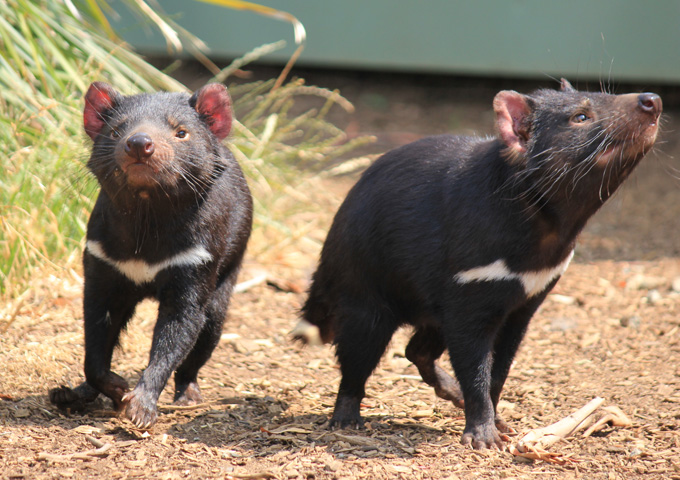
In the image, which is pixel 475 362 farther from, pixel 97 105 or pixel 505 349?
pixel 97 105

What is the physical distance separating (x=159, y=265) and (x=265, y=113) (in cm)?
499

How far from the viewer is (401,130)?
8.52 meters

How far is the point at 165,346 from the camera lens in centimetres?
313

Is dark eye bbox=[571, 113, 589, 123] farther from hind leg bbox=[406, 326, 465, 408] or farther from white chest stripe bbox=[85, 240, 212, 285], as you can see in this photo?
white chest stripe bbox=[85, 240, 212, 285]

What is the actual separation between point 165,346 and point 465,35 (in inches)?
241

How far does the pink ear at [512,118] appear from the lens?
3.01 m

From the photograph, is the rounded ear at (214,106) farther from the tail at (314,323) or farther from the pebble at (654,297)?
the pebble at (654,297)

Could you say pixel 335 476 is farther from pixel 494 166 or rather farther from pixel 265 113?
pixel 265 113

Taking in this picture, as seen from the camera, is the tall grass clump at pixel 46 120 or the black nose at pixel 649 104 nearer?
the black nose at pixel 649 104

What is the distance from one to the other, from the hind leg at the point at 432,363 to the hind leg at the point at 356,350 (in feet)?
1.05

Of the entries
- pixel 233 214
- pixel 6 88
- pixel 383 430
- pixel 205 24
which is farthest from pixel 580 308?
pixel 205 24

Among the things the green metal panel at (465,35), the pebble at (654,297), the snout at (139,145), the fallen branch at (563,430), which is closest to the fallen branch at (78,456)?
the snout at (139,145)

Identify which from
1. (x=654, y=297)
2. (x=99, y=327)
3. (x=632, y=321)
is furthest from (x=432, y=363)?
(x=654, y=297)

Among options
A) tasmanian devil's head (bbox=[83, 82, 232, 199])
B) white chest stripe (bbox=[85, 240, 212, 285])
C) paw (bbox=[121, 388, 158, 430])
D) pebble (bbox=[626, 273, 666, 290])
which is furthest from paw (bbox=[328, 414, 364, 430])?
pebble (bbox=[626, 273, 666, 290])
